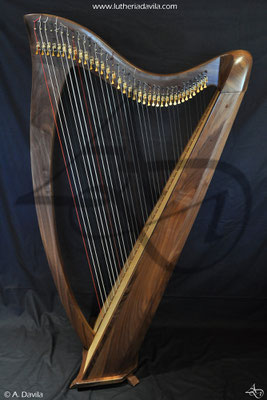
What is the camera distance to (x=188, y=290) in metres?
1.81

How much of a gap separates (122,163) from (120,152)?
59 mm

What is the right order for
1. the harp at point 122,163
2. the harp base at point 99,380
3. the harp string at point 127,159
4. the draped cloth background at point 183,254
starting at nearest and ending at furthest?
1. the harp at point 122,163
2. the harp base at point 99,380
3. the draped cloth background at point 183,254
4. the harp string at point 127,159

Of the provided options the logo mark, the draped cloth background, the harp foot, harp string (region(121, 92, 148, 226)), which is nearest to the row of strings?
harp string (region(121, 92, 148, 226))

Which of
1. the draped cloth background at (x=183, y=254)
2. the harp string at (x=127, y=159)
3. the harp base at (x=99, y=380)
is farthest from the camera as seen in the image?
the harp string at (x=127, y=159)

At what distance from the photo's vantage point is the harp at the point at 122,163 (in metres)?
1.18

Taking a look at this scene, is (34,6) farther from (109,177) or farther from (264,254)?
(264,254)

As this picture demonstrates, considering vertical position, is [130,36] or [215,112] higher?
[130,36]

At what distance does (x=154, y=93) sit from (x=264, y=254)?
39.4 inches

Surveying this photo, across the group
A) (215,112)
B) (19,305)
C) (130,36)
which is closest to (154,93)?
(215,112)

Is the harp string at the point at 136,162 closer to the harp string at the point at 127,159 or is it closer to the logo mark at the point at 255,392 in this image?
the harp string at the point at 127,159

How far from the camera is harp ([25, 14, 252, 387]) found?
118cm

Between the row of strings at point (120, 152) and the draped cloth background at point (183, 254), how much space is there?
0.19 m

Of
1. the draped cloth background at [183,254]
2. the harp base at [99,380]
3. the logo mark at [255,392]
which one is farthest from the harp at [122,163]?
the logo mark at [255,392]

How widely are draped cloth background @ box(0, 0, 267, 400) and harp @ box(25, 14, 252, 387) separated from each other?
17cm
